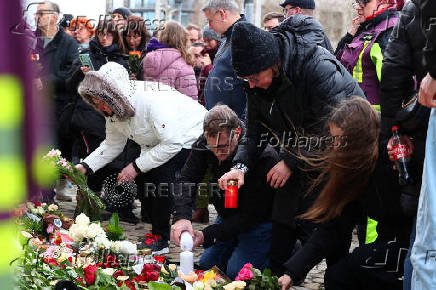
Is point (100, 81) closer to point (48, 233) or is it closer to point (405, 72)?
point (48, 233)

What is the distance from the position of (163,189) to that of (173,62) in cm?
142

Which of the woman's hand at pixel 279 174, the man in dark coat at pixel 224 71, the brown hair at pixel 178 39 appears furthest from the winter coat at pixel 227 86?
the woman's hand at pixel 279 174

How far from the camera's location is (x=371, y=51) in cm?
464

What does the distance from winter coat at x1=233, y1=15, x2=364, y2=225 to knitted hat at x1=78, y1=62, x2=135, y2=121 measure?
1369 mm

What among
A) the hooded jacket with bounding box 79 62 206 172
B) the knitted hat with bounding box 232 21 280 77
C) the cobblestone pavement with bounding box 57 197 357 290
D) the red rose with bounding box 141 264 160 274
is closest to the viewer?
the knitted hat with bounding box 232 21 280 77

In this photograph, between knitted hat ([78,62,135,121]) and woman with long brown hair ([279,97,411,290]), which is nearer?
woman with long brown hair ([279,97,411,290])

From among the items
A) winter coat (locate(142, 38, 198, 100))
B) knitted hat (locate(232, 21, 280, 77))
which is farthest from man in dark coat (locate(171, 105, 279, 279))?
winter coat (locate(142, 38, 198, 100))

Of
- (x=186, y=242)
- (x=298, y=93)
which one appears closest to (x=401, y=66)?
(x=298, y=93)

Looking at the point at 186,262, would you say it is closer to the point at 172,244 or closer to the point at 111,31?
the point at 172,244

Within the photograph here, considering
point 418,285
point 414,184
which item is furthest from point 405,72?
point 418,285

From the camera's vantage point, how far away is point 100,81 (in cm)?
488

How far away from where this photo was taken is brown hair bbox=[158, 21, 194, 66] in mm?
6223

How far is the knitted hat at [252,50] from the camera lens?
3.46 meters

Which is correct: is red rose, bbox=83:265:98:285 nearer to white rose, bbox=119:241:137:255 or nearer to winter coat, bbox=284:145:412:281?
white rose, bbox=119:241:137:255
